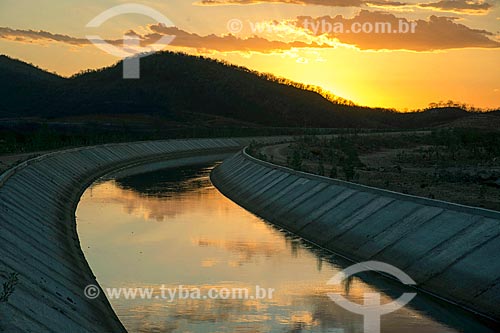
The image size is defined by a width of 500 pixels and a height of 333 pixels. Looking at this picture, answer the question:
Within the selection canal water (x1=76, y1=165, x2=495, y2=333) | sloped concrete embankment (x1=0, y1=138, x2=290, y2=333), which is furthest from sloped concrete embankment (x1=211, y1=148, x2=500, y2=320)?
sloped concrete embankment (x1=0, y1=138, x2=290, y2=333)

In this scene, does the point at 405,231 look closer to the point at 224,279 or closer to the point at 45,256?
the point at 224,279

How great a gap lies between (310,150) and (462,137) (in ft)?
73.1

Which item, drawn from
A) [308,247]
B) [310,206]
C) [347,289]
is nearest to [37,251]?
[347,289]

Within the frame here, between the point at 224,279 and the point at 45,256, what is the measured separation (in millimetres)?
5194

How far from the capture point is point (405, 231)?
87.4 ft

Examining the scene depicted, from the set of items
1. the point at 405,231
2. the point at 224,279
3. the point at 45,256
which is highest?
the point at 405,231

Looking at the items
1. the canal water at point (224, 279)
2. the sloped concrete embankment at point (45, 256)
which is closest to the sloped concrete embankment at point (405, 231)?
the canal water at point (224, 279)

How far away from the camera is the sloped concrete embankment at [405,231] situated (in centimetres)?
2131

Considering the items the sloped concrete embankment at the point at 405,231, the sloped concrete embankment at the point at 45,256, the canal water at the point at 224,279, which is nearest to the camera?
the sloped concrete embankment at the point at 45,256

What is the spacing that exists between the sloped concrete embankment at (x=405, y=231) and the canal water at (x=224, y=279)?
68cm

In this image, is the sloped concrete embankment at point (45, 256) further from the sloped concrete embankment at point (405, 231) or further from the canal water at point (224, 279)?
the sloped concrete embankment at point (405, 231)

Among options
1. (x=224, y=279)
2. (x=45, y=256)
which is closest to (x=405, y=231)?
(x=224, y=279)

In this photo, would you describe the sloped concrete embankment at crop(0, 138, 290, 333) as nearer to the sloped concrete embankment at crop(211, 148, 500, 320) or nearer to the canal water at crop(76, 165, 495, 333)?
the canal water at crop(76, 165, 495, 333)

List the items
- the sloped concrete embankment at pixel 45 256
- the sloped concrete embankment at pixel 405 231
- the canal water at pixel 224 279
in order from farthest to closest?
the sloped concrete embankment at pixel 405 231
the canal water at pixel 224 279
the sloped concrete embankment at pixel 45 256
